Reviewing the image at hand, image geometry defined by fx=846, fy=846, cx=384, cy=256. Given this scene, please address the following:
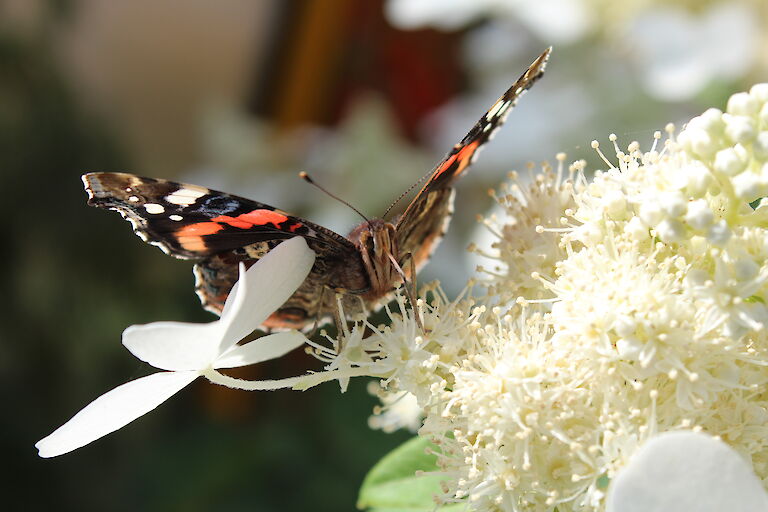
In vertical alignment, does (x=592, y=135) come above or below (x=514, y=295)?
below

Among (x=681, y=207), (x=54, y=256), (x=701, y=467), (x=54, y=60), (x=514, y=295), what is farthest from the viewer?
(x=54, y=60)

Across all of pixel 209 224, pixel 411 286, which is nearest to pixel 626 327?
pixel 411 286

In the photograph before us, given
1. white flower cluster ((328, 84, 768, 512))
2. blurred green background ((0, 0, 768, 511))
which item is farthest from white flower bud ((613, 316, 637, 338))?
blurred green background ((0, 0, 768, 511))

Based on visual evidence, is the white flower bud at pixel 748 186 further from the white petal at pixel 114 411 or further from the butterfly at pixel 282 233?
the white petal at pixel 114 411

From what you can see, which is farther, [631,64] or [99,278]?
[99,278]

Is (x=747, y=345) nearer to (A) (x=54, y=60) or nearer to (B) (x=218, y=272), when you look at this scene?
(B) (x=218, y=272)

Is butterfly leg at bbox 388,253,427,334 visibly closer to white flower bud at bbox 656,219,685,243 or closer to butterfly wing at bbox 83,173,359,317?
butterfly wing at bbox 83,173,359,317

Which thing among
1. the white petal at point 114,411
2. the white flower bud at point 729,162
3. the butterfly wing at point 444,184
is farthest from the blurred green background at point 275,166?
the white petal at point 114,411

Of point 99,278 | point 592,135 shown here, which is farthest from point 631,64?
point 99,278
